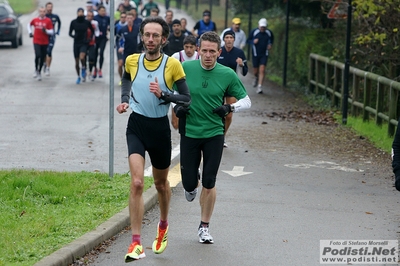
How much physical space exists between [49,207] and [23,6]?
1985 inches

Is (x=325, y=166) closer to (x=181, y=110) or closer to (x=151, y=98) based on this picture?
(x=181, y=110)

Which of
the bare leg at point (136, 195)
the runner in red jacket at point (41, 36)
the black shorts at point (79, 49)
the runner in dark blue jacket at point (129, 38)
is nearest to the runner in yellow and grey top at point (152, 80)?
the bare leg at point (136, 195)

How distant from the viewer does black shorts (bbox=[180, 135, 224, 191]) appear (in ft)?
26.7

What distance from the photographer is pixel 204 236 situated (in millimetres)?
8203

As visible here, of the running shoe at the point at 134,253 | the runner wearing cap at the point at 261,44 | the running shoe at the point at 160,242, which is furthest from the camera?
the runner wearing cap at the point at 261,44

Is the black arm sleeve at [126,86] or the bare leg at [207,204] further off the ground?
the black arm sleeve at [126,86]

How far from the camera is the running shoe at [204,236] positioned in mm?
8203

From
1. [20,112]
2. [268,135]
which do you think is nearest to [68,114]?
[20,112]

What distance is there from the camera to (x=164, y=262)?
7559 millimetres

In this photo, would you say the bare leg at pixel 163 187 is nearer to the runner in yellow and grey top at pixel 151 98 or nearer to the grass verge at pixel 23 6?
the runner in yellow and grey top at pixel 151 98

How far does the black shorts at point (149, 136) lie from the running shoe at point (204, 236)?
3.12 ft

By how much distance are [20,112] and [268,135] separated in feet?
17.4

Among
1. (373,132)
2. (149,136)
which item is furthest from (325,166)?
(149,136)

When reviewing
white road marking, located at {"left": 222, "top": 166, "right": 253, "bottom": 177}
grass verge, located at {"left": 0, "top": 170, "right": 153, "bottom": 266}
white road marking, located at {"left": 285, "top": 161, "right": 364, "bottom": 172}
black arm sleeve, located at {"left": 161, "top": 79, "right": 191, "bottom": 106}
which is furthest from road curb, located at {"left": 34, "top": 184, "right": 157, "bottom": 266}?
white road marking, located at {"left": 285, "top": 161, "right": 364, "bottom": 172}
